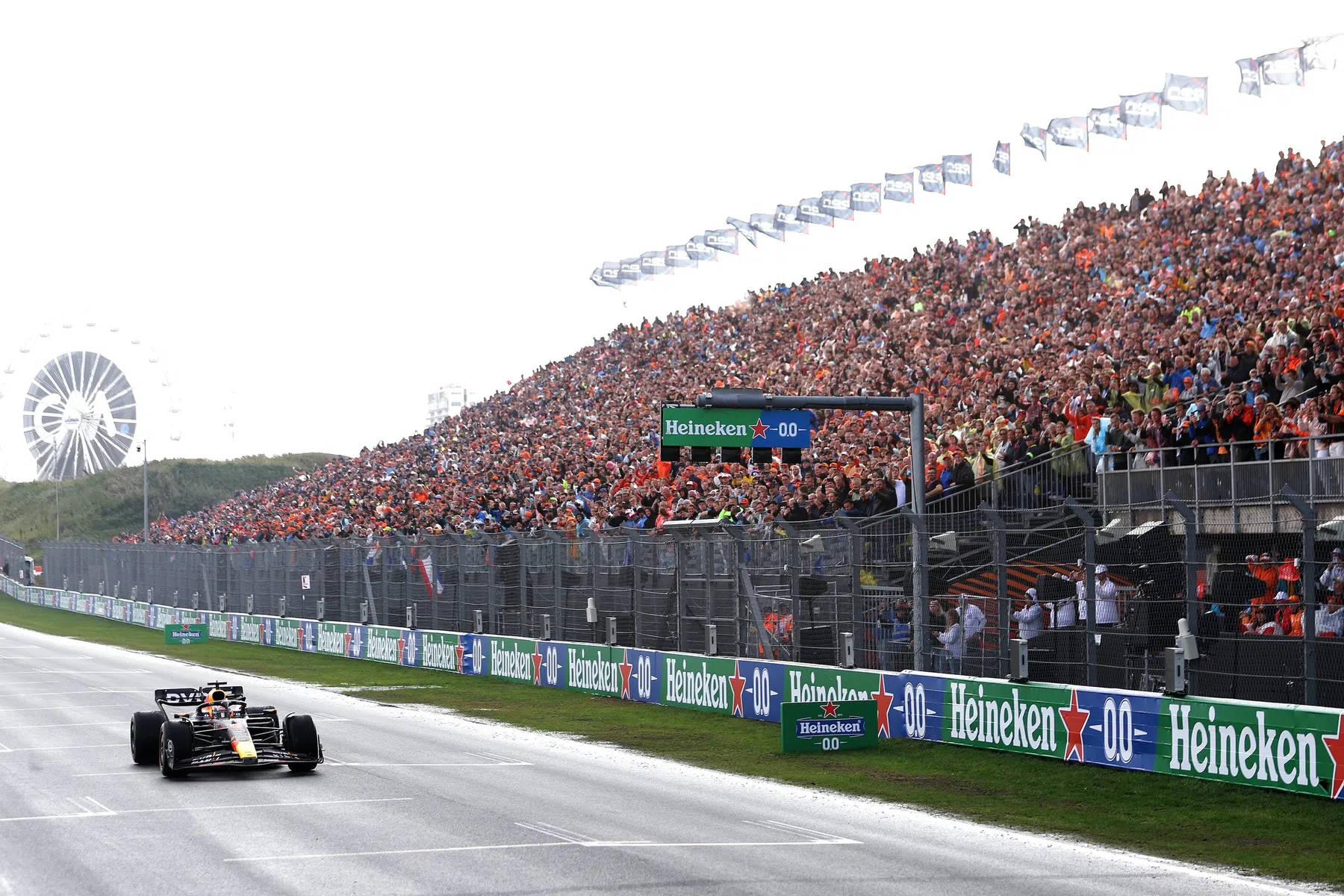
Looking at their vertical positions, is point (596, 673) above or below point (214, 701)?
below

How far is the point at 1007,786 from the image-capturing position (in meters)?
15.8

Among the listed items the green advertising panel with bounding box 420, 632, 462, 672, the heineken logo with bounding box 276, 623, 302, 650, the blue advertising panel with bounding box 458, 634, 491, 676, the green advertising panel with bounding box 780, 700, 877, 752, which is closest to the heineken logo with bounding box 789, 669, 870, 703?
the green advertising panel with bounding box 780, 700, 877, 752

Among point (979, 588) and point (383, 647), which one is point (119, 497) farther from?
point (979, 588)

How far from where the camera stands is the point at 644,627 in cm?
2559

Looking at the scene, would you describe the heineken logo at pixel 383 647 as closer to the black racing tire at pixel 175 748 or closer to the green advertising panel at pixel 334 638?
the green advertising panel at pixel 334 638

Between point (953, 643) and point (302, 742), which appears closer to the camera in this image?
point (302, 742)

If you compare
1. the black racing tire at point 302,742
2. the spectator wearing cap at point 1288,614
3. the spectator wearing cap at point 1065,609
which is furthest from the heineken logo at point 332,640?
the spectator wearing cap at point 1288,614

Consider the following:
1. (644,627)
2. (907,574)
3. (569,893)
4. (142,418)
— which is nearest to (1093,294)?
(644,627)

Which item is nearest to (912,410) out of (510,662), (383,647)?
(510,662)

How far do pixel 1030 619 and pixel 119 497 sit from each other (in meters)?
108

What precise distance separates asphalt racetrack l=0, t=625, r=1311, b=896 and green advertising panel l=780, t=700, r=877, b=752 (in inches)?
44.6

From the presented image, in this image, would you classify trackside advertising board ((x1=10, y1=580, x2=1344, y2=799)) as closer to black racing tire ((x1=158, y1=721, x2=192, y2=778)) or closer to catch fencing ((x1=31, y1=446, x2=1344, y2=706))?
catch fencing ((x1=31, y1=446, x2=1344, y2=706))

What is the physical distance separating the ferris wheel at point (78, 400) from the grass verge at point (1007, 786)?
86113 mm

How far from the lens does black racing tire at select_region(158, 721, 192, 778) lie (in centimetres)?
1600
